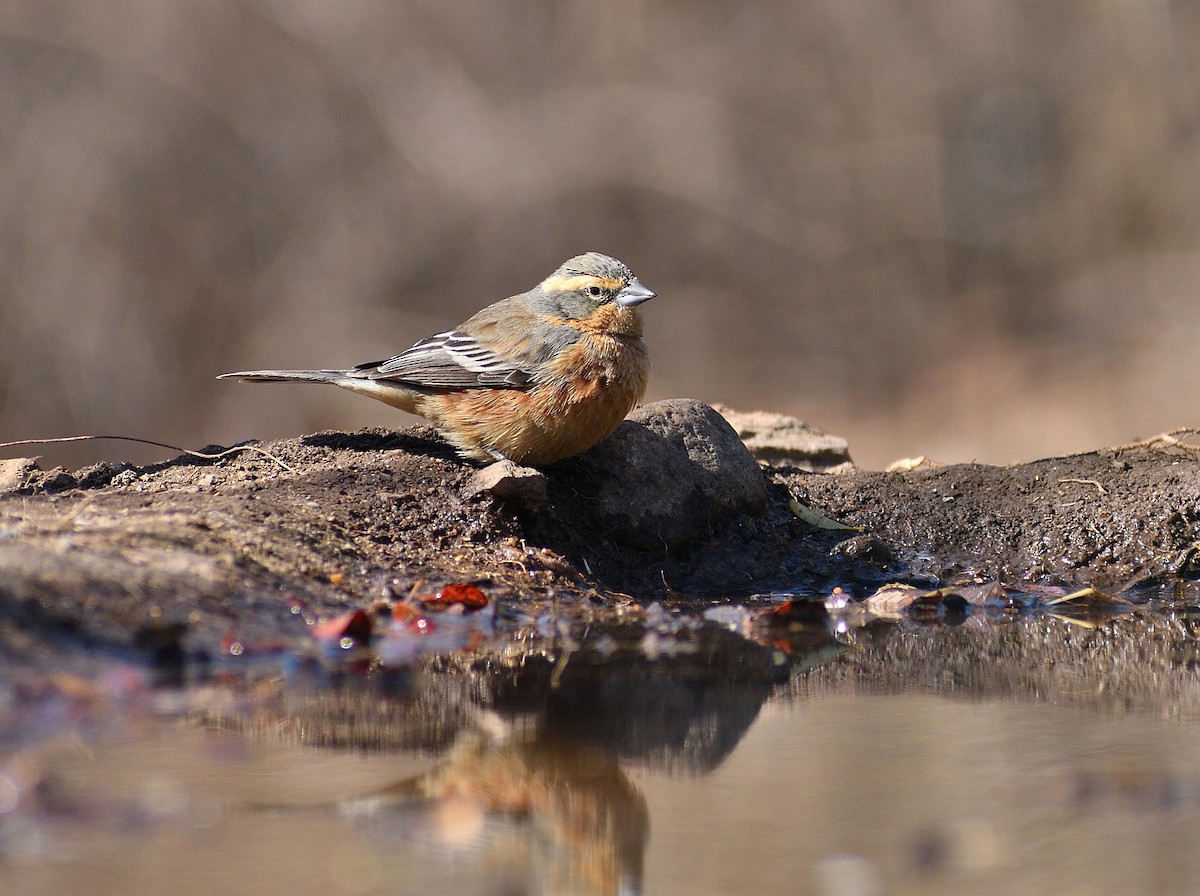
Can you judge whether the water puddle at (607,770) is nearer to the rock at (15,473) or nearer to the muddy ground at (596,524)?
the muddy ground at (596,524)

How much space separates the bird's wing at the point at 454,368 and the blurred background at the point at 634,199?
7.14m

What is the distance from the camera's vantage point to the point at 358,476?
6117 mm

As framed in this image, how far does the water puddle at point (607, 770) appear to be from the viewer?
8.96ft

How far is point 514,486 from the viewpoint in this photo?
583cm

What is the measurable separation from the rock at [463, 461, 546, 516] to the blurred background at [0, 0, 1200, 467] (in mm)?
7734

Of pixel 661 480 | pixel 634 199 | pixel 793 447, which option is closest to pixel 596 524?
pixel 661 480

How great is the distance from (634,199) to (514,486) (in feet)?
31.7

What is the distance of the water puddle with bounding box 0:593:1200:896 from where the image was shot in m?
2.73

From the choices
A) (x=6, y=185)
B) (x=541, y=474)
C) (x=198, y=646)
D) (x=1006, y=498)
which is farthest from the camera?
(x=6, y=185)

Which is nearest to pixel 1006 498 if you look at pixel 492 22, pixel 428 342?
pixel 428 342

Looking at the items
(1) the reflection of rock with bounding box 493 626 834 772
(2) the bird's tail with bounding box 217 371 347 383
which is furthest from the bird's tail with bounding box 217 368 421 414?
(1) the reflection of rock with bounding box 493 626 834 772

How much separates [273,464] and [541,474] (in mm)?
1374

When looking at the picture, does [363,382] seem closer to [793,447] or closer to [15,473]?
[15,473]

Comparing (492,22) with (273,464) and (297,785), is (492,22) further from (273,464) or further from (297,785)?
(297,785)
